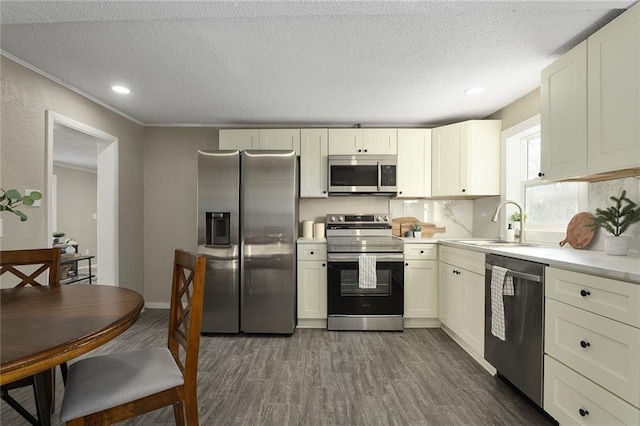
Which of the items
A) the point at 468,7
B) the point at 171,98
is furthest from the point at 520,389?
the point at 171,98

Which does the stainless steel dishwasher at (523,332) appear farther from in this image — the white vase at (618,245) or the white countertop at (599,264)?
the white vase at (618,245)

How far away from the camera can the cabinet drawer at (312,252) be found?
10.4 feet

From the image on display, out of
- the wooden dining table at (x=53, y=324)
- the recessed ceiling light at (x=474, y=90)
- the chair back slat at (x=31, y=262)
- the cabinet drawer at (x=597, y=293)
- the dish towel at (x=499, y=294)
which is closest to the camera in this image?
the wooden dining table at (x=53, y=324)

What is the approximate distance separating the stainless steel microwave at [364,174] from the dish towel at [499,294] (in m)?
1.54

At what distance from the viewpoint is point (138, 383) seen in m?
1.14

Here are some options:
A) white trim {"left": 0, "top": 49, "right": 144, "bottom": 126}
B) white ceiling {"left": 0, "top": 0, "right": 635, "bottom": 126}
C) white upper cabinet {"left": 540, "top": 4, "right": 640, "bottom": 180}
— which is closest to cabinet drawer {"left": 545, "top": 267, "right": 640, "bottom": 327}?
white upper cabinet {"left": 540, "top": 4, "right": 640, "bottom": 180}

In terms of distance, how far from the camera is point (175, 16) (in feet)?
5.09

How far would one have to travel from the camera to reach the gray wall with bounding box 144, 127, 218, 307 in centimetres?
373

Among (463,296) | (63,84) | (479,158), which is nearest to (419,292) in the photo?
(463,296)

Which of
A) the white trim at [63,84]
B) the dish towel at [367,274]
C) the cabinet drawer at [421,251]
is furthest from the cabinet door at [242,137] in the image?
the cabinet drawer at [421,251]

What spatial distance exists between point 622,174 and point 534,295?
36.8 inches

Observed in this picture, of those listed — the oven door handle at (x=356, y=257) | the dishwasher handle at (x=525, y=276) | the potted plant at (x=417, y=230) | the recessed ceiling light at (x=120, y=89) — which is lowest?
the oven door handle at (x=356, y=257)

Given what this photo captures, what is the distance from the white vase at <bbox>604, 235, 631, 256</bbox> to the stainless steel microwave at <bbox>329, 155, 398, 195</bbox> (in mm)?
1865

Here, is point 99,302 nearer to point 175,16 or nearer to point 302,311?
point 175,16
